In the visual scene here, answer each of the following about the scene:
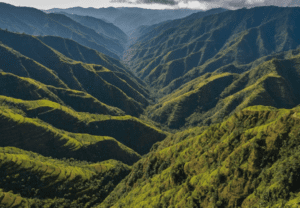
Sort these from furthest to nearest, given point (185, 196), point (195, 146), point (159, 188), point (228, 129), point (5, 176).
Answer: point (5, 176), point (195, 146), point (159, 188), point (228, 129), point (185, 196)

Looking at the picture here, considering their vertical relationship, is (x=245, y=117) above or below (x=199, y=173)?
above

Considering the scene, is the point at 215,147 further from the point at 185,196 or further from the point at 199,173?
the point at 185,196

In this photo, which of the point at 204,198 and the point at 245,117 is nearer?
the point at 204,198

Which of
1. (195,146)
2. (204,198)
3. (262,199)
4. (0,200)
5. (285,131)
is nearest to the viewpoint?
(262,199)

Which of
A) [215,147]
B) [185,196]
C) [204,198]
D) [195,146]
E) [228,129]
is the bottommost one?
[185,196]

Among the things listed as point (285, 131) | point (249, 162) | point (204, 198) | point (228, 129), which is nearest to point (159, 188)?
point (204, 198)

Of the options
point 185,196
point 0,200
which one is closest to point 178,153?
point 185,196
